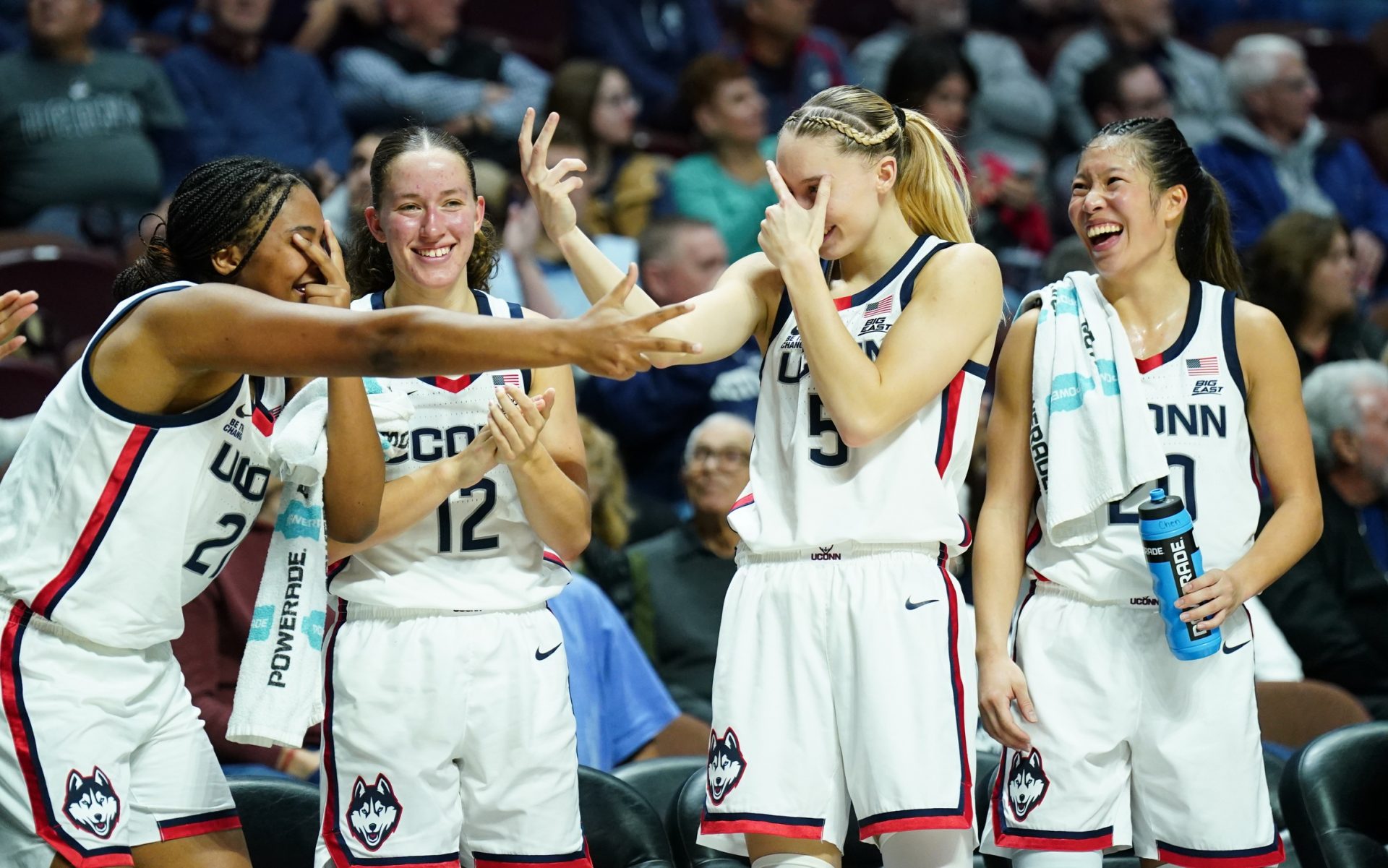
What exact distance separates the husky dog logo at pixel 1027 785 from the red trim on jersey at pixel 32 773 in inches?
71.4

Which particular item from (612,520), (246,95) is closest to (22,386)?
(612,520)

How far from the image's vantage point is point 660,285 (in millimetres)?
7121

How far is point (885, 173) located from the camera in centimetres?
343

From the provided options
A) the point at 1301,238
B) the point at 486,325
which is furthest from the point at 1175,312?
the point at 1301,238

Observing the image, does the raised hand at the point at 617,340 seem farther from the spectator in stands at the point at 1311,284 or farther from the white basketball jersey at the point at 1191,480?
the spectator in stands at the point at 1311,284

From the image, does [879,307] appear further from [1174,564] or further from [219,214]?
[219,214]

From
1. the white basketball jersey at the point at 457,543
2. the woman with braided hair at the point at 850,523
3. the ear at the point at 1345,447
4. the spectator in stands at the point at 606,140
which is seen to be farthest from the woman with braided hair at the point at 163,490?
the spectator in stands at the point at 606,140

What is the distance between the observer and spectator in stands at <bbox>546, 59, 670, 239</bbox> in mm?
8102

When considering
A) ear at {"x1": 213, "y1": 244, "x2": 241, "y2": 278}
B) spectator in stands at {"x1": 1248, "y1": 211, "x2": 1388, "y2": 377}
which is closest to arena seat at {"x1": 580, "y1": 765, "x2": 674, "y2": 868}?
ear at {"x1": 213, "y1": 244, "x2": 241, "y2": 278}

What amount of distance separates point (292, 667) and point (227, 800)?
0.30 metres

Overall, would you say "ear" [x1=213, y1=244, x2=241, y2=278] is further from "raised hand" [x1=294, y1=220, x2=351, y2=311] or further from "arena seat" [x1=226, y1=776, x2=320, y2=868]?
"arena seat" [x1=226, y1=776, x2=320, y2=868]

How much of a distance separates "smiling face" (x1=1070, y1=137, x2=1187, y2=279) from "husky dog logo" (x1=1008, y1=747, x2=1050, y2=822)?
1130mm

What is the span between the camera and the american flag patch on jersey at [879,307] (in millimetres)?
3422

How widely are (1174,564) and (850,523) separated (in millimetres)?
680
